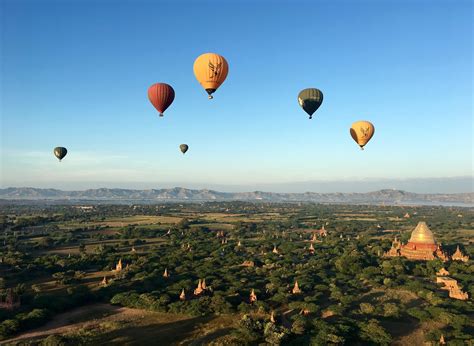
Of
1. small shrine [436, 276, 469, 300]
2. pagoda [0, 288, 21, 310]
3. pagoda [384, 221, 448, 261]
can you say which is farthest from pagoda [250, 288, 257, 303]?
pagoda [384, 221, 448, 261]

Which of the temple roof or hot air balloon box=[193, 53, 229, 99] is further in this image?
the temple roof

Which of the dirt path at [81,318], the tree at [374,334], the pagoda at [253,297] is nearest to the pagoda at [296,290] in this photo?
the pagoda at [253,297]

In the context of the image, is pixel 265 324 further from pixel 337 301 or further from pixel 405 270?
pixel 405 270

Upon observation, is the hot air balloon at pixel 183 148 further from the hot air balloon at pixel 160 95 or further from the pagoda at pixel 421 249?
the pagoda at pixel 421 249

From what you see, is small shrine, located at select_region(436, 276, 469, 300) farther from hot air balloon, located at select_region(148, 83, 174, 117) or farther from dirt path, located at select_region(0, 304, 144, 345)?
hot air balloon, located at select_region(148, 83, 174, 117)

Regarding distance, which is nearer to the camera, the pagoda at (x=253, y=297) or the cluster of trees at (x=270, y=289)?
the cluster of trees at (x=270, y=289)

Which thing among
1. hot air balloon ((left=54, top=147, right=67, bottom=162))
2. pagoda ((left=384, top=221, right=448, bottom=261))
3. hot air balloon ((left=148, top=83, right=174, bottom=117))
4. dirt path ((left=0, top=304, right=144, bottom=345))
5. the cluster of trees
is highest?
hot air balloon ((left=148, top=83, right=174, bottom=117))
